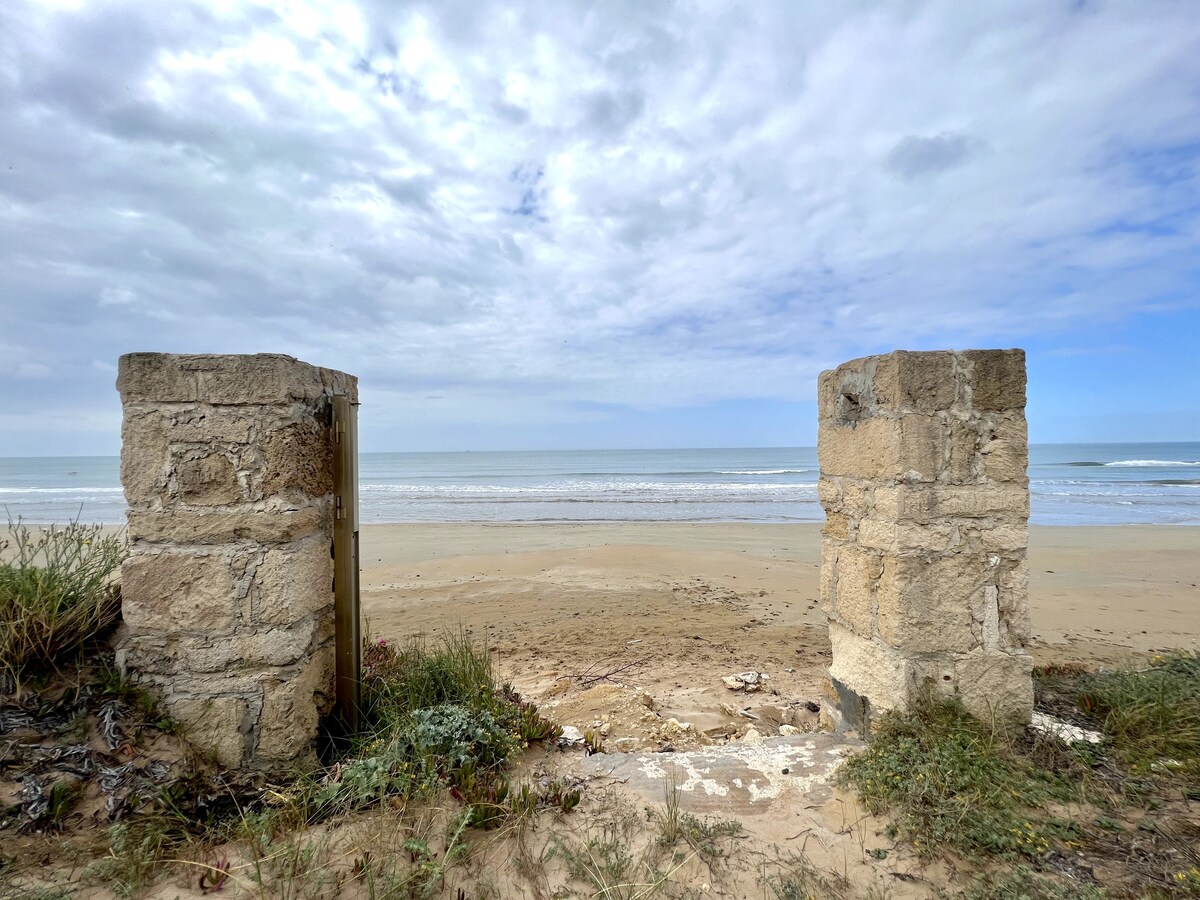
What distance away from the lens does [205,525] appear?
8.80ft

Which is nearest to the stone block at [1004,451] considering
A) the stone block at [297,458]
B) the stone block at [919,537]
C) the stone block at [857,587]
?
the stone block at [919,537]

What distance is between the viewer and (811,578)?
8539 millimetres

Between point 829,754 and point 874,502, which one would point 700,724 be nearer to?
point 829,754

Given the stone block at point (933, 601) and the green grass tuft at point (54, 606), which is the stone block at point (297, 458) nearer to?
the green grass tuft at point (54, 606)

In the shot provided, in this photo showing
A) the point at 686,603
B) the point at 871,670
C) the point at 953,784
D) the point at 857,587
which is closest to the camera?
the point at 953,784

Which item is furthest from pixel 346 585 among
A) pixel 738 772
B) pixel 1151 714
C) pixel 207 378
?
pixel 1151 714

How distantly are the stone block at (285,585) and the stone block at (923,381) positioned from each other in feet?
9.91

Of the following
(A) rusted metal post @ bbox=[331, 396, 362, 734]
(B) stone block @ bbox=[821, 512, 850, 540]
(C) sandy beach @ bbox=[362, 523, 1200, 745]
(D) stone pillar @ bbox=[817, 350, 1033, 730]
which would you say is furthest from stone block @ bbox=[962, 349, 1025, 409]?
(A) rusted metal post @ bbox=[331, 396, 362, 734]

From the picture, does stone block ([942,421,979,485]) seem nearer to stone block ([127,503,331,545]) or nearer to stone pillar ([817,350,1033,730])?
stone pillar ([817,350,1033,730])

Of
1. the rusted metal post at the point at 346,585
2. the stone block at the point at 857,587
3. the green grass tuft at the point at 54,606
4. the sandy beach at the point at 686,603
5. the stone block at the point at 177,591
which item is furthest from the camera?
the sandy beach at the point at 686,603

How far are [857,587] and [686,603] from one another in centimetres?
417

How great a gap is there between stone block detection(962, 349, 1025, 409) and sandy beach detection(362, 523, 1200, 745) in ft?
8.26

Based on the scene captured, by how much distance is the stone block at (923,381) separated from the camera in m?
3.05

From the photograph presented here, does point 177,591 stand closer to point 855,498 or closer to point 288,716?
point 288,716
